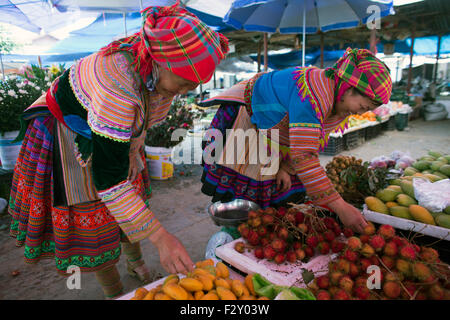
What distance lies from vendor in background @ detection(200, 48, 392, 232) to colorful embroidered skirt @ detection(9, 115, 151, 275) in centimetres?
64

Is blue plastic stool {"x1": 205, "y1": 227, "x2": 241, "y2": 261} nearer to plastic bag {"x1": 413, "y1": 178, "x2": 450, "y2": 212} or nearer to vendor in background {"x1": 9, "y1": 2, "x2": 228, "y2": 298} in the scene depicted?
vendor in background {"x1": 9, "y1": 2, "x2": 228, "y2": 298}

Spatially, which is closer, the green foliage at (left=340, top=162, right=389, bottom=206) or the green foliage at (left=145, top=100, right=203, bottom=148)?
the green foliage at (left=340, top=162, right=389, bottom=206)

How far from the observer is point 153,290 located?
959mm

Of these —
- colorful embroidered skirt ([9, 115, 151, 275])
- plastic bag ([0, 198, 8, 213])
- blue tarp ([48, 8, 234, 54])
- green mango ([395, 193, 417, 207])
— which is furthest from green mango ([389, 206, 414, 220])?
blue tarp ([48, 8, 234, 54])

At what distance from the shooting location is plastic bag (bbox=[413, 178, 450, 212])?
4.70 ft

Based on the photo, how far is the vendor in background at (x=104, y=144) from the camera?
98 centimetres

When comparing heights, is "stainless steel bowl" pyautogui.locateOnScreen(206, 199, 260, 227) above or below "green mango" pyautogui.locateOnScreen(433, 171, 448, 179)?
below

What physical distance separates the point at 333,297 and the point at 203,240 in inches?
78.0

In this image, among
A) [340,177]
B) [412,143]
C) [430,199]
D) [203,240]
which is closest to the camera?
[430,199]

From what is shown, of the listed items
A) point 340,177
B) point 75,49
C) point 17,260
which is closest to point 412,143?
point 340,177

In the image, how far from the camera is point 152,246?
2.65 meters

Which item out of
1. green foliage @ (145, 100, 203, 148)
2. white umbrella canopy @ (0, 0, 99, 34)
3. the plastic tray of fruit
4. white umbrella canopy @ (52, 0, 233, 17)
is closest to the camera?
the plastic tray of fruit

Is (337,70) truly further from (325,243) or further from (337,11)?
(337,11)

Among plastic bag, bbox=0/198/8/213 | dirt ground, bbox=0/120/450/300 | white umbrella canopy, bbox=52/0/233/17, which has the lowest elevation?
dirt ground, bbox=0/120/450/300
